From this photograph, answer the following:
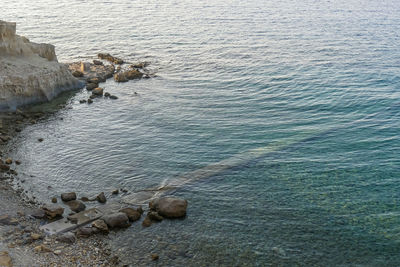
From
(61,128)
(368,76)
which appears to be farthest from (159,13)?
(61,128)

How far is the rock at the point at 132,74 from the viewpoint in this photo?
41.6 metres

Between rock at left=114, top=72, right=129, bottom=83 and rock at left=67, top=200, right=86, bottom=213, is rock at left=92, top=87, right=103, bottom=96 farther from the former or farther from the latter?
rock at left=67, top=200, right=86, bottom=213

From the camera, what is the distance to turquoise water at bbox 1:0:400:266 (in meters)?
18.4

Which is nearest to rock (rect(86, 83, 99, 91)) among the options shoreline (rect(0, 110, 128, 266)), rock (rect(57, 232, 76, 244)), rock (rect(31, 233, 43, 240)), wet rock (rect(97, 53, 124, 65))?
wet rock (rect(97, 53, 124, 65))

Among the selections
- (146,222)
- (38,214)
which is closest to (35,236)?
(38,214)

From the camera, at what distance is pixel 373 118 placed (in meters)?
31.3

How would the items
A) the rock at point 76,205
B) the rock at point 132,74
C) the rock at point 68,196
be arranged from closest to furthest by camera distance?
the rock at point 76,205
the rock at point 68,196
the rock at point 132,74

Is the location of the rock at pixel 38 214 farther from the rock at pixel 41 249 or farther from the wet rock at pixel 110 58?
the wet rock at pixel 110 58

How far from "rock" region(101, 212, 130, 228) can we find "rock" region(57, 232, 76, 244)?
1608mm

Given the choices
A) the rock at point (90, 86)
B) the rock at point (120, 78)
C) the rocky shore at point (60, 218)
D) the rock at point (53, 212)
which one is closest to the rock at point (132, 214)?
the rocky shore at point (60, 218)

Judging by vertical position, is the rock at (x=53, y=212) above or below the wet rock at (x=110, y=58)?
below

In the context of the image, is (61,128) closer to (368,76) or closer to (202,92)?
(202,92)

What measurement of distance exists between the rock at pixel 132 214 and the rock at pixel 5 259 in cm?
515

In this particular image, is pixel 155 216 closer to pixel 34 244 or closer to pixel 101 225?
pixel 101 225
